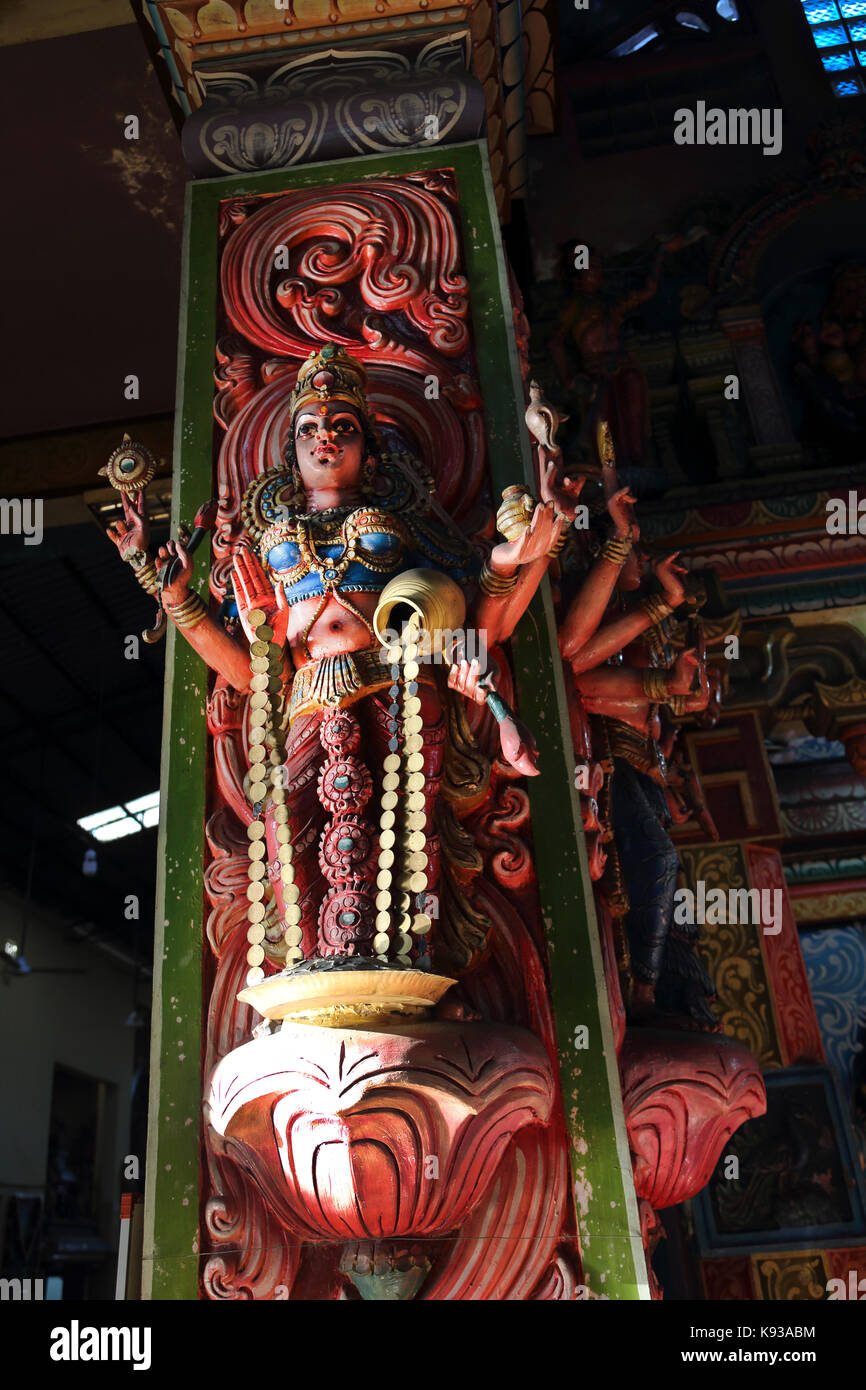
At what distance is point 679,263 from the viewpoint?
6.58 metres

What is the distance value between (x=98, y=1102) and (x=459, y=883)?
509 inches

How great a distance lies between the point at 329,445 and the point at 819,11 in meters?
5.67

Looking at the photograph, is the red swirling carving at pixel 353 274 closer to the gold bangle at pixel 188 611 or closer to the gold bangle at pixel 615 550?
the gold bangle at pixel 615 550

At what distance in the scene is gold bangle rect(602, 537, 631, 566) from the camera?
10.8 feet

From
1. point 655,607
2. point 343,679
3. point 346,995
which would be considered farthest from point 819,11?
point 346,995

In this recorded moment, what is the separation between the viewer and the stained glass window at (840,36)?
7027 millimetres

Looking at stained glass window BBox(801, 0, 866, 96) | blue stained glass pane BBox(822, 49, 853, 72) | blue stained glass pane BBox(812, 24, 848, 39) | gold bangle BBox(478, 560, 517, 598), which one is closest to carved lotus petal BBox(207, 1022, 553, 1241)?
gold bangle BBox(478, 560, 517, 598)

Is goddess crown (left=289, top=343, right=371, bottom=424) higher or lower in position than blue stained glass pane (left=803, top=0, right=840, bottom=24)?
lower

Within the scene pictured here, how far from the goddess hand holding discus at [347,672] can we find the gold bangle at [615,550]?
297mm

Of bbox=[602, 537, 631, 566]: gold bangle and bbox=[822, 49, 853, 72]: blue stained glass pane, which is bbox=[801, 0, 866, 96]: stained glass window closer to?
bbox=[822, 49, 853, 72]: blue stained glass pane

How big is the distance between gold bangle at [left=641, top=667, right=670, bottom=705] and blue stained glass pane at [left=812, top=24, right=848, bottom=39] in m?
5.22

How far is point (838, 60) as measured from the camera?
23.3 ft
